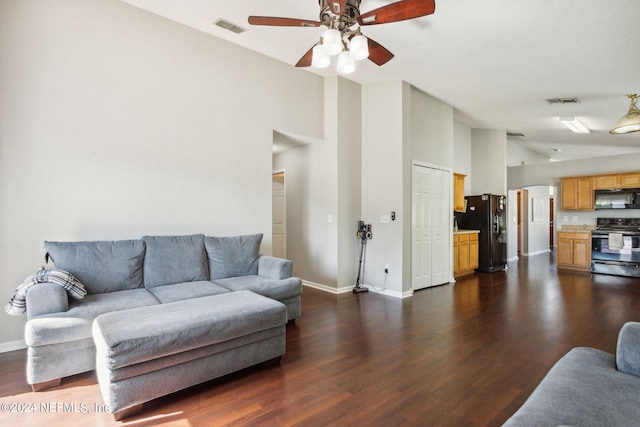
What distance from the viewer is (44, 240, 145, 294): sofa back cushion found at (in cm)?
283

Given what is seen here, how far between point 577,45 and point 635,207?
5.20 m

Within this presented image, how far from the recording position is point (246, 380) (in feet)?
7.82

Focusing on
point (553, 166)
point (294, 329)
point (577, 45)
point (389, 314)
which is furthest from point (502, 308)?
point (553, 166)

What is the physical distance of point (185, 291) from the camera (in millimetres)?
3061

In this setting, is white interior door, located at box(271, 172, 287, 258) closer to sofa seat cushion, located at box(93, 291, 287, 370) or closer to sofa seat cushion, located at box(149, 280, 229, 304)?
sofa seat cushion, located at box(149, 280, 229, 304)

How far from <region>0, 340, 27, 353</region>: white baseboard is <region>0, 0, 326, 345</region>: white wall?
4 centimetres

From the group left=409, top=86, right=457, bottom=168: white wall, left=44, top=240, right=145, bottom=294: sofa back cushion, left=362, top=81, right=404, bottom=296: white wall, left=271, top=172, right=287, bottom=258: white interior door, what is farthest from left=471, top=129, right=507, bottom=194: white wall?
left=44, top=240, right=145, bottom=294: sofa back cushion

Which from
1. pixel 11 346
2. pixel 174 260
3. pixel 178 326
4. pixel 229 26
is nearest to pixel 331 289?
pixel 174 260

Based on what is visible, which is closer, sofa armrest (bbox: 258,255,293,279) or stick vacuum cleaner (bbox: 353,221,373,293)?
sofa armrest (bbox: 258,255,293,279)

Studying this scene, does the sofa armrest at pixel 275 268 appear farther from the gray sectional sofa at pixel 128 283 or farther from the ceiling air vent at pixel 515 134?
the ceiling air vent at pixel 515 134

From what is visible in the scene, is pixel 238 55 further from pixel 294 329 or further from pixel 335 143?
pixel 294 329

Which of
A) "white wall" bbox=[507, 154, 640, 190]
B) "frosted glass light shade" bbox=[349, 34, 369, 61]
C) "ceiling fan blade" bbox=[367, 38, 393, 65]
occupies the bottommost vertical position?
"white wall" bbox=[507, 154, 640, 190]

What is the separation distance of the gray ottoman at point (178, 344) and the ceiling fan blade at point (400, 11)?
7.70ft

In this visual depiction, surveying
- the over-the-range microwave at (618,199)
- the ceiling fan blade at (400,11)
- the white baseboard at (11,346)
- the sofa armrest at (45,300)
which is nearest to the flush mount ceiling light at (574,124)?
the over-the-range microwave at (618,199)
